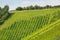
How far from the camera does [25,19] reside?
5753 centimetres

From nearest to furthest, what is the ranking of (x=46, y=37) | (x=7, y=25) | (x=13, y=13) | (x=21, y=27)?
1. (x=46, y=37)
2. (x=21, y=27)
3. (x=7, y=25)
4. (x=13, y=13)

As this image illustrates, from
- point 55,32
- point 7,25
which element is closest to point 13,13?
point 7,25

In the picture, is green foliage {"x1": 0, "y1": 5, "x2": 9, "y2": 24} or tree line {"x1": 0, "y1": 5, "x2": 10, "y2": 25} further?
green foliage {"x1": 0, "y1": 5, "x2": 9, "y2": 24}

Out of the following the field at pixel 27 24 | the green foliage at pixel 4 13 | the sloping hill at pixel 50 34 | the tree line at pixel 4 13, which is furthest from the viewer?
the green foliage at pixel 4 13

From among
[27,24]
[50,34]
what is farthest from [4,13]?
[50,34]

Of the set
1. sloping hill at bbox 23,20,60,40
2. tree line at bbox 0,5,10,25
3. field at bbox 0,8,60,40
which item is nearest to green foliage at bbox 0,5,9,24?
tree line at bbox 0,5,10,25

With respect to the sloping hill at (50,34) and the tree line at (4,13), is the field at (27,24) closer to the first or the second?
the tree line at (4,13)

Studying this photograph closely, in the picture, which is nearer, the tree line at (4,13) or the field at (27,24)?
the field at (27,24)

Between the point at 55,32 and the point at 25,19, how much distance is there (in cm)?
1877

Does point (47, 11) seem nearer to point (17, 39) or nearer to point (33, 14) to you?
point (33, 14)

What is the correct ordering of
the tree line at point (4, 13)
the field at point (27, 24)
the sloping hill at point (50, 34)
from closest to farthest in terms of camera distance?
the sloping hill at point (50, 34) < the field at point (27, 24) < the tree line at point (4, 13)

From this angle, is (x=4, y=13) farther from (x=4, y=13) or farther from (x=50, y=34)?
(x=50, y=34)

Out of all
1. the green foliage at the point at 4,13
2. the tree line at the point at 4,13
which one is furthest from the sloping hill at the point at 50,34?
the green foliage at the point at 4,13

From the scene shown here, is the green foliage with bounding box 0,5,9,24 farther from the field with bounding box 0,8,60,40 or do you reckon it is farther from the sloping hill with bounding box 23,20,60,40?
the sloping hill with bounding box 23,20,60,40
